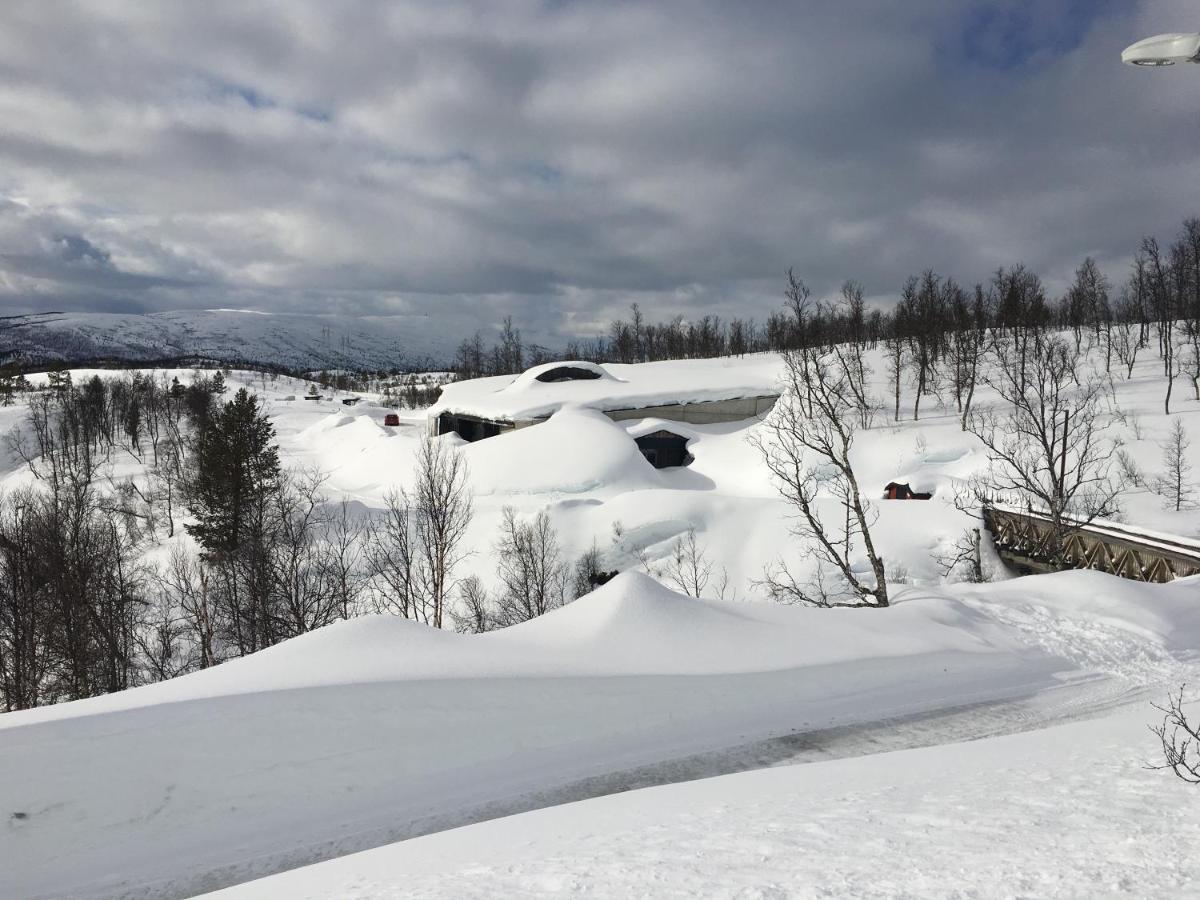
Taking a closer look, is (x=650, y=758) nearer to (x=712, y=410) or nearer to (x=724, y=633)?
(x=724, y=633)

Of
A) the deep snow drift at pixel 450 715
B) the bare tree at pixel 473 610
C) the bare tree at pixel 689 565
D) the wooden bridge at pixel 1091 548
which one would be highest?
the deep snow drift at pixel 450 715

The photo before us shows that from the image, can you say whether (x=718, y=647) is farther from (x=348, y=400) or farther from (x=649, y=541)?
(x=348, y=400)

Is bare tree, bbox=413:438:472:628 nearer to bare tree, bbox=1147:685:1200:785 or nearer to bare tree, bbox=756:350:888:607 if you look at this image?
bare tree, bbox=756:350:888:607

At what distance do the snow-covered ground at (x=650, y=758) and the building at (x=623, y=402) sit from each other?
101ft

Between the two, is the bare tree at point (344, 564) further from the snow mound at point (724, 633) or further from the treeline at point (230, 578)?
the snow mound at point (724, 633)

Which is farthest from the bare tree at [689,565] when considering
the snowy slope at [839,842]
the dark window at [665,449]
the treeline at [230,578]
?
the snowy slope at [839,842]

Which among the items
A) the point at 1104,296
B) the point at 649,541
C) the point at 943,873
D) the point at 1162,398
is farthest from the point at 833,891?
the point at 1104,296

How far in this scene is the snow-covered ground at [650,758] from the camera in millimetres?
4254

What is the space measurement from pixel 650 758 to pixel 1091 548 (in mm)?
18246

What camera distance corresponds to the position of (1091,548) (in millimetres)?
19094

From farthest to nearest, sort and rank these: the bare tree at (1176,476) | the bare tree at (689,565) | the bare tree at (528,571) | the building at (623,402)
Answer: the building at (623,402), the bare tree at (1176,476), the bare tree at (689,565), the bare tree at (528,571)

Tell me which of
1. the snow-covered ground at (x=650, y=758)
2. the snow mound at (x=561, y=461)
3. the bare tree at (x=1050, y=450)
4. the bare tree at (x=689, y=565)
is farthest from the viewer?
the snow mound at (x=561, y=461)

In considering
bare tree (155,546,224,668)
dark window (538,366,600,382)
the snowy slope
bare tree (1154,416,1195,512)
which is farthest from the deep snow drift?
dark window (538,366,600,382)

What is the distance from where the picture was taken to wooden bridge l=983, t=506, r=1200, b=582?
1622cm
